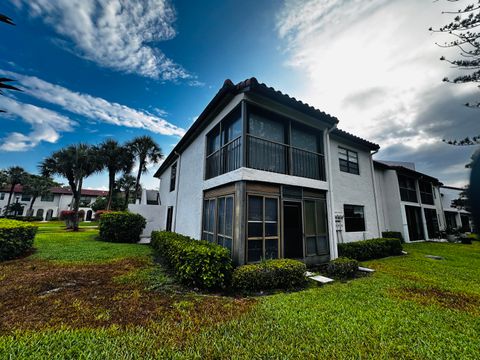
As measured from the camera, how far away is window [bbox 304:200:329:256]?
341 inches

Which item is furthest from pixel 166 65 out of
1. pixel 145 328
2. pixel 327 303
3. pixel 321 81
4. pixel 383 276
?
pixel 383 276

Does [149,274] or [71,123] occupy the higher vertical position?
[71,123]

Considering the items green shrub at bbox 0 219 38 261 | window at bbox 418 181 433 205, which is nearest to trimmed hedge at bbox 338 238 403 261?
window at bbox 418 181 433 205

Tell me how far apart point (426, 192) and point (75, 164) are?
3363 centimetres

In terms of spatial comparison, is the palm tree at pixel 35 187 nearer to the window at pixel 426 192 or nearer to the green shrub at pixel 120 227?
the green shrub at pixel 120 227

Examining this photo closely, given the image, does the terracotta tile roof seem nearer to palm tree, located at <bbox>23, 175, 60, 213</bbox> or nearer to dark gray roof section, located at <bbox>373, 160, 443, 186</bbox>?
palm tree, located at <bbox>23, 175, 60, 213</bbox>

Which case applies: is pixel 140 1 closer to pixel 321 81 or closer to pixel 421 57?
pixel 321 81

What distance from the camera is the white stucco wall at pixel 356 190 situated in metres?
11.9

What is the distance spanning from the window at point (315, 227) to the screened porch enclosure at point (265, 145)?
4.34 ft

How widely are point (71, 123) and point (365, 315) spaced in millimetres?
29890

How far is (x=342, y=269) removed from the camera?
7340 millimetres

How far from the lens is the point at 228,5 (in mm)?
9148

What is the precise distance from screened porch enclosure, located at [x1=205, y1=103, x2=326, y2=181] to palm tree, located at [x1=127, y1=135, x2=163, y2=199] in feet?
66.6

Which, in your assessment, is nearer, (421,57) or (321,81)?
(421,57)
